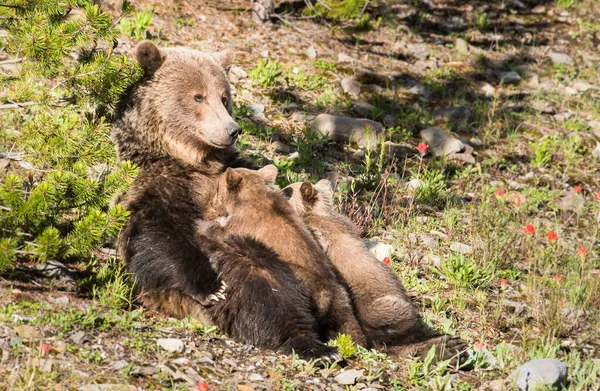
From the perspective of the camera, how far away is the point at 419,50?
40.0ft

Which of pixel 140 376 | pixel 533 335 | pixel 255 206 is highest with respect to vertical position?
pixel 255 206

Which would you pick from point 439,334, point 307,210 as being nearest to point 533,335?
point 439,334

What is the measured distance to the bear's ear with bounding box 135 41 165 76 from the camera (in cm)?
628

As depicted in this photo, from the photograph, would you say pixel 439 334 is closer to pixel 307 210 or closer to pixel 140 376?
pixel 307 210

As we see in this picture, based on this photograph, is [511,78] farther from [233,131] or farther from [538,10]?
[233,131]

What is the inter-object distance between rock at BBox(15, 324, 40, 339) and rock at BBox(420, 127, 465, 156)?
6.16 metres

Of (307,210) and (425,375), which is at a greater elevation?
(307,210)

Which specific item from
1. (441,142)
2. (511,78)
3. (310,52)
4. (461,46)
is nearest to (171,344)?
(441,142)

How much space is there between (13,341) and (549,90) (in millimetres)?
9639

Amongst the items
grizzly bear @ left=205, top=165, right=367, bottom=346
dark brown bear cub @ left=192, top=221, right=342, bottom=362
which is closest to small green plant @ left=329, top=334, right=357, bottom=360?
dark brown bear cub @ left=192, top=221, right=342, bottom=362

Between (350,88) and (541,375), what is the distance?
240 inches

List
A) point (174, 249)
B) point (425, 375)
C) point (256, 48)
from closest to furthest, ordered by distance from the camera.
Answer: point (425, 375)
point (174, 249)
point (256, 48)

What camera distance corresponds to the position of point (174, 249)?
5426mm

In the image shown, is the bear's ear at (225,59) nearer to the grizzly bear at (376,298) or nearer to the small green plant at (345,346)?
the grizzly bear at (376,298)
